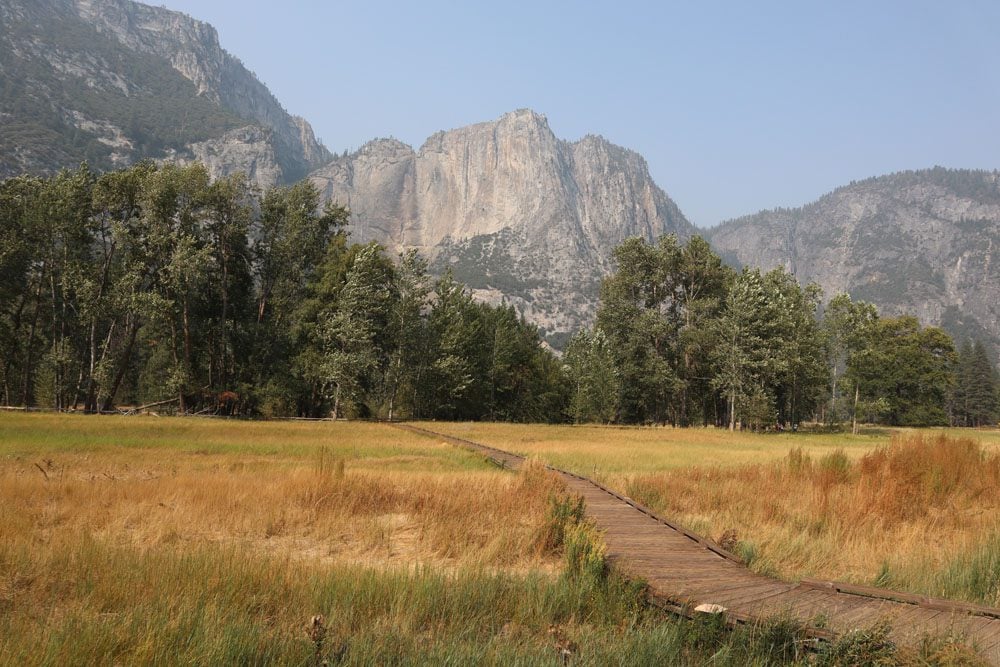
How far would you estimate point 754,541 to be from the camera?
9.19 metres

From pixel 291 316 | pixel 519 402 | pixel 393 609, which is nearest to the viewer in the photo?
pixel 393 609

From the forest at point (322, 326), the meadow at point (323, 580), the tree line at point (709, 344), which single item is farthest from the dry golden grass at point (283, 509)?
the tree line at point (709, 344)

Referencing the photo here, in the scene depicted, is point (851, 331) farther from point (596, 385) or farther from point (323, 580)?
point (323, 580)

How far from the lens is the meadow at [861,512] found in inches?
308

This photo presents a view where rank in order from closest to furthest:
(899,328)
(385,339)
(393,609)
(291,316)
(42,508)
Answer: (393,609) → (42,508) → (291,316) → (385,339) → (899,328)

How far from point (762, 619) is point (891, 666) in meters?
0.95

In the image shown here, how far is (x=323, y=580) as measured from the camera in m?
6.02

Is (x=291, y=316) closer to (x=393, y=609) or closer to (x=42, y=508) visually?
(x=42, y=508)

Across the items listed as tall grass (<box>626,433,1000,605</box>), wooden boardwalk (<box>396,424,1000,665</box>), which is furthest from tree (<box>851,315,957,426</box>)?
wooden boardwalk (<box>396,424,1000,665</box>)

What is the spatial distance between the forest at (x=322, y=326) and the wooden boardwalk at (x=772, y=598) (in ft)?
123

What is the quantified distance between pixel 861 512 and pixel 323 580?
989cm

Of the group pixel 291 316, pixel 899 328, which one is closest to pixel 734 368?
pixel 291 316

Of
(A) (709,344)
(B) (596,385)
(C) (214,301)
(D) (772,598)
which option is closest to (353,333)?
(C) (214,301)

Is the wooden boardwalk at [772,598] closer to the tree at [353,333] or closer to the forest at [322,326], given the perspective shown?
the tree at [353,333]
